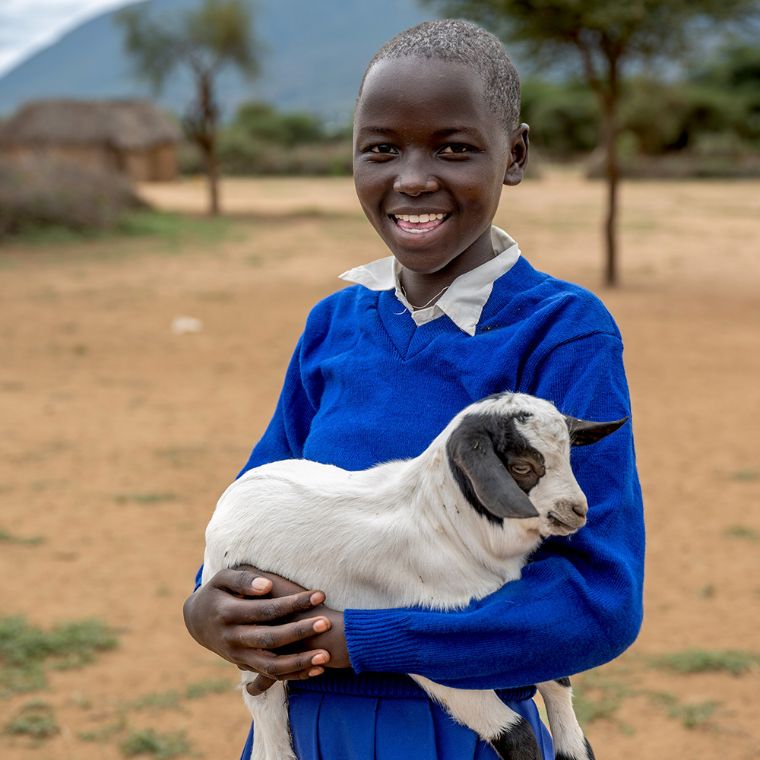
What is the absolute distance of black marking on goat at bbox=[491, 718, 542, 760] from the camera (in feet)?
5.11

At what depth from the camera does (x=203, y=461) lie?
7105 mm

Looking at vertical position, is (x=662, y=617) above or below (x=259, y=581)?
below

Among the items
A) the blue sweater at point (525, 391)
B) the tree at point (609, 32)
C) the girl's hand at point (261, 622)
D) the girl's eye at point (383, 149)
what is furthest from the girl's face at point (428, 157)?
the tree at point (609, 32)

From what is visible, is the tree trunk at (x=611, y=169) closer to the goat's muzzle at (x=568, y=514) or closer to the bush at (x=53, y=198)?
the bush at (x=53, y=198)

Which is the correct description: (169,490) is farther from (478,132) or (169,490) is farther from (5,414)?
(478,132)

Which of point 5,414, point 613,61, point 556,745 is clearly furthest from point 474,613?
point 613,61

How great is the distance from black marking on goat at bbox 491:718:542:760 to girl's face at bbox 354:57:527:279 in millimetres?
777

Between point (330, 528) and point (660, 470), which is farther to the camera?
point (660, 470)

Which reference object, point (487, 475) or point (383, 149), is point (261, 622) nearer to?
point (487, 475)

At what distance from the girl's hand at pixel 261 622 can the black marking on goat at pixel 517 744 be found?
11.9 inches

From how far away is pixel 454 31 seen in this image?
66.6 inches

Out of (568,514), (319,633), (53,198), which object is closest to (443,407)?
(568,514)

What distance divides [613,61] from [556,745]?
1367cm

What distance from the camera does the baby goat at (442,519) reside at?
149 centimetres
